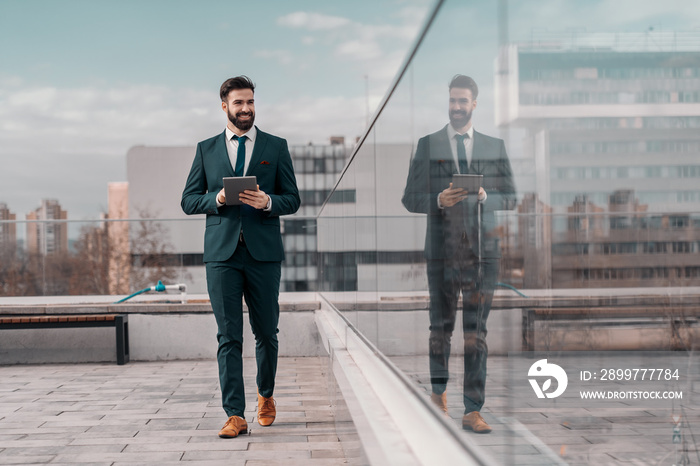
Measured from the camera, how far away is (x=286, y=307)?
6.69m

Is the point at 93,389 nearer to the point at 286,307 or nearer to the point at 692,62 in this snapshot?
the point at 286,307

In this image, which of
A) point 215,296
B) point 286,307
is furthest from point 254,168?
point 286,307

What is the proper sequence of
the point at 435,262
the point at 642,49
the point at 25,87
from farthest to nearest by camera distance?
the point at 25,87, the point at 435,262, the point at 642,49

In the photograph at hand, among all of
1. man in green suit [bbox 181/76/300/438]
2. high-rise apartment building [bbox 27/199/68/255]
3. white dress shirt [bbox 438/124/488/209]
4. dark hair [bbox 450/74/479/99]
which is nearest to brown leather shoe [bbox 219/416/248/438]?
man in green suit [bbox 181/76/300/438]

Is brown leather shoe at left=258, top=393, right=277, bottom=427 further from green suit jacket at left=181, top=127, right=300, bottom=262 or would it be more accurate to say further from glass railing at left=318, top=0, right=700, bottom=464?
glass railing at left=318, top=0, right=700, bottom=464

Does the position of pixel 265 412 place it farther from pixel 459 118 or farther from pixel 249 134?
pixel 459 118

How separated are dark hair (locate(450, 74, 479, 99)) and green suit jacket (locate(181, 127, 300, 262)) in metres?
2.16

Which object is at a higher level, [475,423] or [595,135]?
[595,135]

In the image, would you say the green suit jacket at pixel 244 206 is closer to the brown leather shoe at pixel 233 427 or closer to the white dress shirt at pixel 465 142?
the brown leather shoe at pixel 233 427

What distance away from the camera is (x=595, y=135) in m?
1.24

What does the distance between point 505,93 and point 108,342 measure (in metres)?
6.04

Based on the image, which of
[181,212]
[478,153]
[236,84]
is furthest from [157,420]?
[181,212]

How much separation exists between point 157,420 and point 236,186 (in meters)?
1.37

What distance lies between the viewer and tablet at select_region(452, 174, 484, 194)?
1316mm
